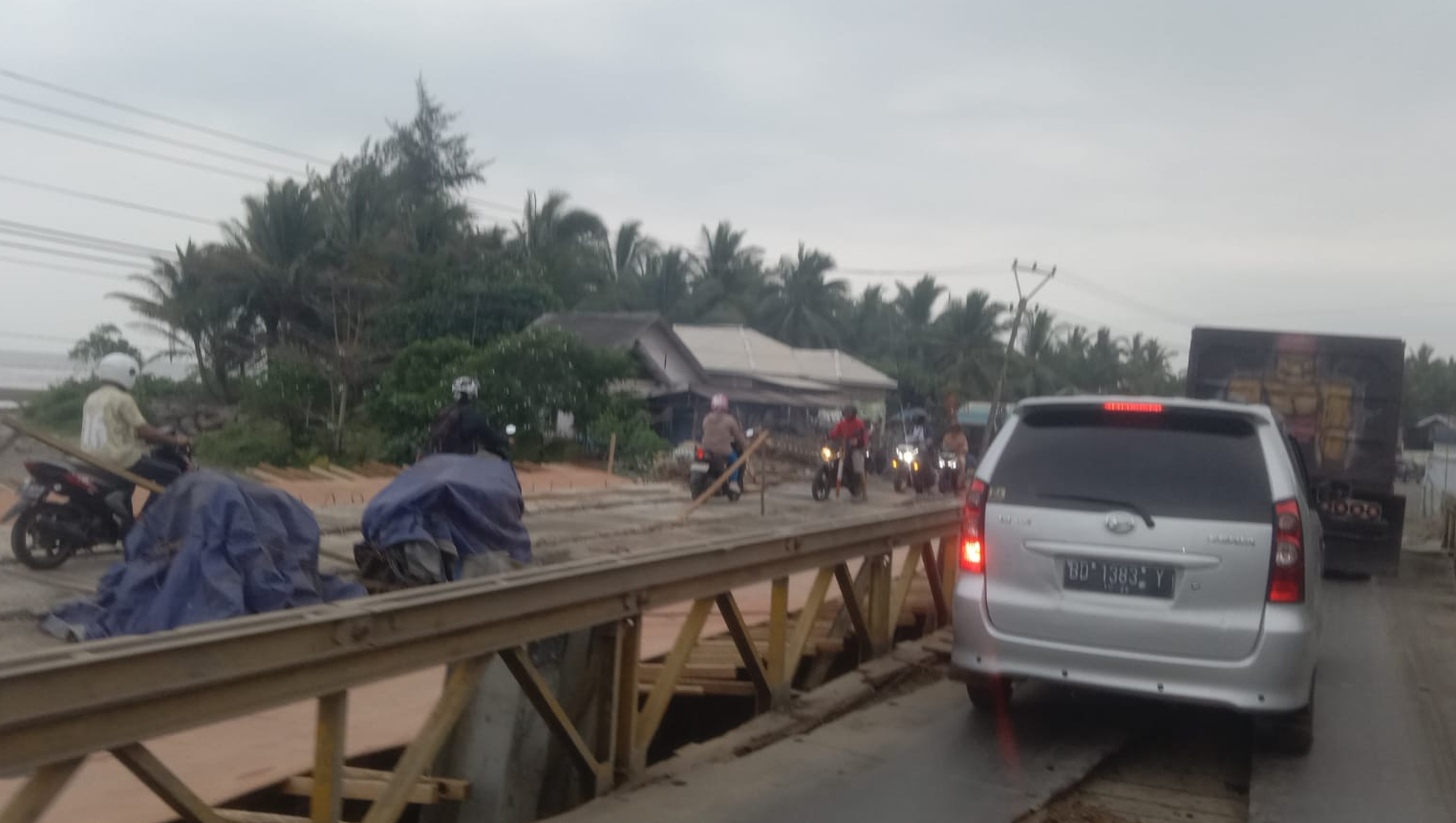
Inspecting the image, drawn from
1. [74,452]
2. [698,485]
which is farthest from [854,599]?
[698,485]

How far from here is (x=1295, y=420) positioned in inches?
576

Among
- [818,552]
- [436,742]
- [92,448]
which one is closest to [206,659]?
[436,742]

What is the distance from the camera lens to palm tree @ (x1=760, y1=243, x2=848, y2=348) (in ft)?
168

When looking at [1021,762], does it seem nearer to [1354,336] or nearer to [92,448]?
[92,448]

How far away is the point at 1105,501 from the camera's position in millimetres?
5996

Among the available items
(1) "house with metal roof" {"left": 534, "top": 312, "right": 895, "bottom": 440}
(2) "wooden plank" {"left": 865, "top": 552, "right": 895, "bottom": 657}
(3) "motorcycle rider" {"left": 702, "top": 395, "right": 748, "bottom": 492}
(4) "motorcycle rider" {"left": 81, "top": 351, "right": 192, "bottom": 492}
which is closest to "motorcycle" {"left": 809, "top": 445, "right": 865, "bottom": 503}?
(3) "motorcycle rider" {"left": 702, "top": 395, "right": 748, "bottom": 492}

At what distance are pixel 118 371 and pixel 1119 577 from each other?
287 inches

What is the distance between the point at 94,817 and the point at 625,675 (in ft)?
6.57

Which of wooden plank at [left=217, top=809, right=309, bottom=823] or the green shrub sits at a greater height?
wooden plank at [left=217, top=809, right=309, bottom=823]

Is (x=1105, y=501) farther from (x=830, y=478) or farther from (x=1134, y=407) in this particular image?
(x=830, y=478)

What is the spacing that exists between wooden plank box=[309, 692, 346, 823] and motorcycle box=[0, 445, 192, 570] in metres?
6.46

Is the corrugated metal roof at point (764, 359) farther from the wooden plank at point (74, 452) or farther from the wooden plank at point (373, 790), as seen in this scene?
the wooden plank at point (373, 790)

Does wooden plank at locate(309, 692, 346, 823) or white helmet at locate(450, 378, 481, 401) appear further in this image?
white helmet at locate(450, 378, 481, 401)

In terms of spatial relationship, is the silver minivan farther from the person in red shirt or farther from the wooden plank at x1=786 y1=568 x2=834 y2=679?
the person in red shirt
